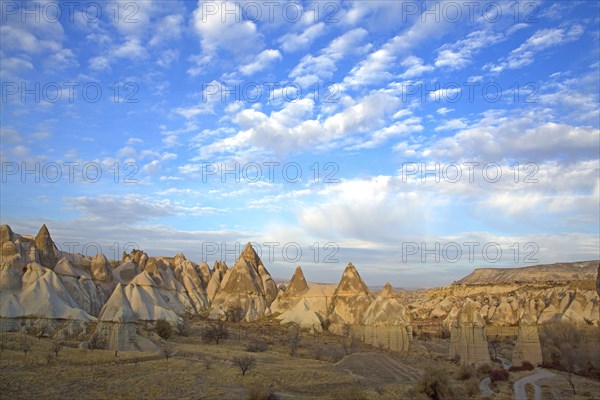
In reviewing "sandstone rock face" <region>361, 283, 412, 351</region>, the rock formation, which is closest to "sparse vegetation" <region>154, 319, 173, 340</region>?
the rock formation

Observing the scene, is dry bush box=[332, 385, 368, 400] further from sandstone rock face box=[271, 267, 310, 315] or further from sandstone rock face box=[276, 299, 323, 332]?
sandstone rock face box=[271, 267, 310, 315]

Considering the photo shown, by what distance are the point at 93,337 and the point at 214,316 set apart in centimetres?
2684

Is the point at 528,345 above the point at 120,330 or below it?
below

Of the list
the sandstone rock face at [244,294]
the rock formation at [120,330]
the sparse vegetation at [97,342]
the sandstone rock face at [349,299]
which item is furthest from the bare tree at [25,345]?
the sandstone rock face at [349,299]

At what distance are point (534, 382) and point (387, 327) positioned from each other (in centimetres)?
1163

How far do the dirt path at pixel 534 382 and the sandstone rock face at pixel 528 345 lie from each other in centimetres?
83

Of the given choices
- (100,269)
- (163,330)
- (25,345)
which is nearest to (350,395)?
(25,345)

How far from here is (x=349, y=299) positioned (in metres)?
50.5

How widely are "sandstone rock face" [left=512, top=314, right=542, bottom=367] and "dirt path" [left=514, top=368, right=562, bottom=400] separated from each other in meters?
0.83

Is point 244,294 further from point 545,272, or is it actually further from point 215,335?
point 545,272

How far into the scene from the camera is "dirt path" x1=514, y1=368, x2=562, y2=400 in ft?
73.3

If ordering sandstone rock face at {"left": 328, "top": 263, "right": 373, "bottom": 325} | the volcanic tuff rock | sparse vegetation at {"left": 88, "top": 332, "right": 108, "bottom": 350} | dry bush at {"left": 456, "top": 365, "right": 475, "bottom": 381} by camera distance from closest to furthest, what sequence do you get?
sparse vegetation at {"left": 88, "top": 332, "right": 108, "bottom": 350} < dry bush at {"left": 456, "top": 365, "right": 475, "bottom": 381} < sandstone rock face at {"left": 328, "top": 263, "right": 373, "bottom": 325} < the volcanic tuff rock

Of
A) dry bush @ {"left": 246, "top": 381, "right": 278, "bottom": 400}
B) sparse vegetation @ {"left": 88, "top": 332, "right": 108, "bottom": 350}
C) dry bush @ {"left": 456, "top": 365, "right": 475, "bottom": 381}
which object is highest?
sparse vegetation @ {"left": 88, "top": 332, "right": 108, "bottom": 350}

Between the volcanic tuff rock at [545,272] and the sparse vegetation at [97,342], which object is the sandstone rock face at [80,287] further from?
A: the volcanic tuff rock at [545,272]
